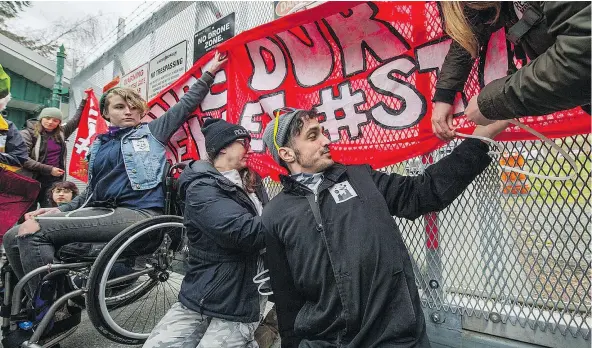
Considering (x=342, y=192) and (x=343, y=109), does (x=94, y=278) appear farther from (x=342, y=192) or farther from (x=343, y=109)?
(x=343, y=109)

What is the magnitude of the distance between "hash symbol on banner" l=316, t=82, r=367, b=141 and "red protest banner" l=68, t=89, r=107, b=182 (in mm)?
4215

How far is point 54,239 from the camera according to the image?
2.58 metres

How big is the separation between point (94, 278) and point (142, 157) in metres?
0.98

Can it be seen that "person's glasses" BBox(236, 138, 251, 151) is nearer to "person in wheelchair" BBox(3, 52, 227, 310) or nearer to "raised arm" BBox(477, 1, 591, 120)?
"person in wheelchair" BBox(3, 52, 227, 310)

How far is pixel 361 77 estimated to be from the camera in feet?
7.07

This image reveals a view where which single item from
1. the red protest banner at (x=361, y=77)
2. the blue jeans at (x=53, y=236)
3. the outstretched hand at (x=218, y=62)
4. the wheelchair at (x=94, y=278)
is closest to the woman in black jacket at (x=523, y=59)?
the red protest banner at (x=361, y=77)

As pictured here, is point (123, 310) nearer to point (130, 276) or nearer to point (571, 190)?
point (130, 276)

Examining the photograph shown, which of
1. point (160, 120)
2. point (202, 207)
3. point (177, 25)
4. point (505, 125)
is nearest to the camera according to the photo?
point (505, 125)

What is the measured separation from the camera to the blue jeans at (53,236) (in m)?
2.52

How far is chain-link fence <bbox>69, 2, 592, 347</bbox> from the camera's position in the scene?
5.32 ft

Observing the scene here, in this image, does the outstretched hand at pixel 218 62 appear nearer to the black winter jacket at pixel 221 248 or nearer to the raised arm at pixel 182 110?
the raised arm at pixel 182 110

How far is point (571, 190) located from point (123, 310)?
347cm

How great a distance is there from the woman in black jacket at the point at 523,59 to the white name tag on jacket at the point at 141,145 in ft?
7.30

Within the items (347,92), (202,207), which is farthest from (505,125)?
(202,207)
